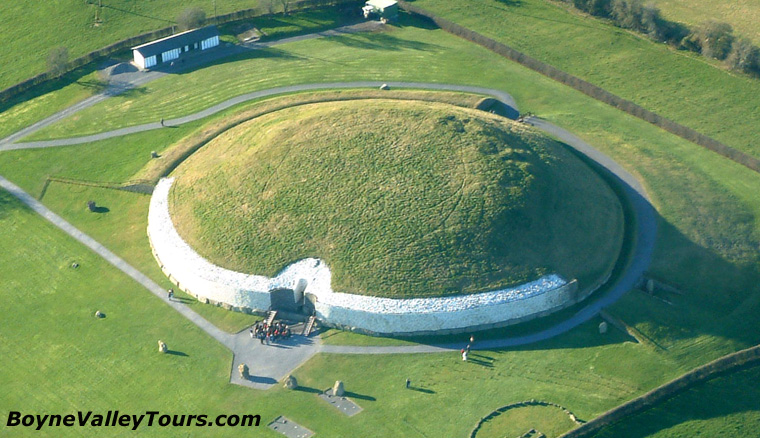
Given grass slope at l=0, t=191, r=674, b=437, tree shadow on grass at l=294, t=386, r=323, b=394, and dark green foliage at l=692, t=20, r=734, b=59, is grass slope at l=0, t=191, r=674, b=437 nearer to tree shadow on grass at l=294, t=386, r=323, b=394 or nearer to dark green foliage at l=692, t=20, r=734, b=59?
tree shadow on grass at l=294, t=386, r=323, b=394

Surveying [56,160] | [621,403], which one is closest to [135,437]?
[621,403]

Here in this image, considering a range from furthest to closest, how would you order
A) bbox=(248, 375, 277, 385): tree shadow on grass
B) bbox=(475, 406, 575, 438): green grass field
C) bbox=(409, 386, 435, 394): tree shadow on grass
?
bbox=(248, 375, 277, 385): tree shadow on grass → bbox=(409, 386, 435, 394): tree shadow on grass → bbox=(475, 406, 575, 438): green grass field

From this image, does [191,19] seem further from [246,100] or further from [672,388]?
[672,388]

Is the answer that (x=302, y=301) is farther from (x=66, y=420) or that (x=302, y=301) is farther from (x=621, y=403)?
(x=621, y=403)

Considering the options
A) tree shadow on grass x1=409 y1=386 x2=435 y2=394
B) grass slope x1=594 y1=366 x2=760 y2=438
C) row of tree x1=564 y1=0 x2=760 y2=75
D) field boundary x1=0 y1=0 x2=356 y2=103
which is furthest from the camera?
field boundary x1=0 y1=0 x2=356 y2=103

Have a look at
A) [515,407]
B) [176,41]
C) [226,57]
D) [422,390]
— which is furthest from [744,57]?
[176,41]

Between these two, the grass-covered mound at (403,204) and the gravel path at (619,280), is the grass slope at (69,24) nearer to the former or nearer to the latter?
the grass-covered mound at (403,204)

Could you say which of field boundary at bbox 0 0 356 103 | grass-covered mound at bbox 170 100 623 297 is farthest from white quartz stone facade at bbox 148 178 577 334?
field boundary at bbox 0 0 356 103
